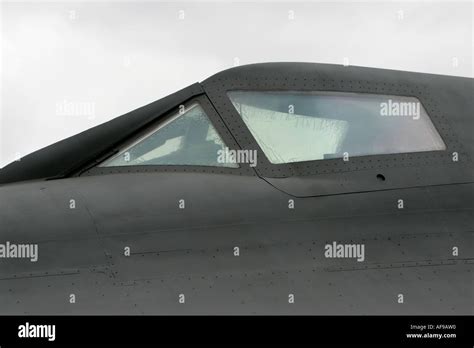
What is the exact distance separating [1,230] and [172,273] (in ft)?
5.33

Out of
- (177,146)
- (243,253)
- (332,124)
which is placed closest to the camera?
(243,253)

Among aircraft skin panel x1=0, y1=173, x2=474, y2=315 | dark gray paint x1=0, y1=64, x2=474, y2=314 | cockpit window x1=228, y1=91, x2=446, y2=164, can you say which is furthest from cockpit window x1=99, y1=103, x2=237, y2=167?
cockpit window x1=228, y1=91, x2=446, y2=164

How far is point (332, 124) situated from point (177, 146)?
187 centimetres

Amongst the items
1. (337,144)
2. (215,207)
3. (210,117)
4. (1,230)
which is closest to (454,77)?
(337,144)

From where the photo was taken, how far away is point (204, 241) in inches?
271

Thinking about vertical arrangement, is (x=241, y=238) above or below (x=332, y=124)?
below

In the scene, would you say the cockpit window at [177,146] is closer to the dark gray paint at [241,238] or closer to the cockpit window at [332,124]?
the dark gray paint at [241,238]

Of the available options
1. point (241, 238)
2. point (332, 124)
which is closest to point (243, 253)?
point (241, 238)

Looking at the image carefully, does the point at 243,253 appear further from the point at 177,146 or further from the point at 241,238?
the point at 177,146

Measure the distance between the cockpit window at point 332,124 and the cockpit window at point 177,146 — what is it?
1.65ft

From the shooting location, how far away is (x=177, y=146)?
8.21 meters

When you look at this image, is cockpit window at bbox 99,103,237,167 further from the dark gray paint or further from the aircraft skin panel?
the aircraft skin panel

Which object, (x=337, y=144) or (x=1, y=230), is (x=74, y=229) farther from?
(x=337, y=144)

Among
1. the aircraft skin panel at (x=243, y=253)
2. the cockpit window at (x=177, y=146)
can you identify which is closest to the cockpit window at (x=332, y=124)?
the cockpit window at (x=177, y=146)
